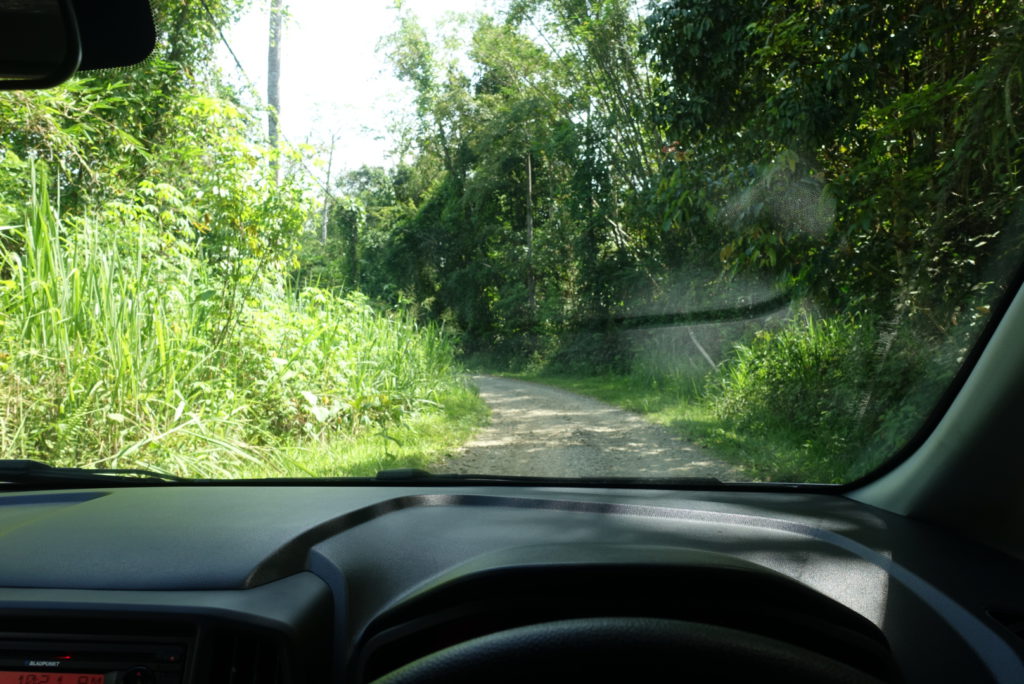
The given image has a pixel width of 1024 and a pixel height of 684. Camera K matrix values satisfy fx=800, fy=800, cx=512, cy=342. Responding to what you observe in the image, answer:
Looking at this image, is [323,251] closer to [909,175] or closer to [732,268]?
[732,268]

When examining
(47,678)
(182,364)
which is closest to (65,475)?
(47,678)

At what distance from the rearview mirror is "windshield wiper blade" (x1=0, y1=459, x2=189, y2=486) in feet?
3.95

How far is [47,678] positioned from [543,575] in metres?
1.00

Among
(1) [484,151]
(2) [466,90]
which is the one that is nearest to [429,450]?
(1) [484,151]

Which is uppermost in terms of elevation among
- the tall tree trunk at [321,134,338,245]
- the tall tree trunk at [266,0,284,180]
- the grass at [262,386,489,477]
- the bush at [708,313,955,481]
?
the tall tree trunk at [266,0,284,180]

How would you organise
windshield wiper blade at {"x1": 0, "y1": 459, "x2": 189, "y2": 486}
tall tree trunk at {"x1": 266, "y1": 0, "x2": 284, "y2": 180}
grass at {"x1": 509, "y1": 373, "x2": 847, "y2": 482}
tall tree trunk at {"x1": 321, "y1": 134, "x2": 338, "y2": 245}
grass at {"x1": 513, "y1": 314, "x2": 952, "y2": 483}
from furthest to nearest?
1. tall tree trunk at {"x1": 321, "y1": 134, "x2": 338, "y2": 245}
2. tall tree trunk at {"x1": 266, "y1": 0, "x2": 284, "y2": 180}
3. grass at {"x1": 509, "y1": 373, "x2": 847, "y2": 482}
4. grass at {"x1": 513, "y1": 314, "x2": 952, "y2": 483}
5. windshield wiper blade at {"x1": 0, "y1": 459, "x2": 189, "y2": 486}

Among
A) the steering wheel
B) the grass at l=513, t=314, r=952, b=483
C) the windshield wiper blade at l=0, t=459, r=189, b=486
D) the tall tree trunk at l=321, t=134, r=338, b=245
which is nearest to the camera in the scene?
the steering wheel

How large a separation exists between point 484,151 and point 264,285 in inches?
50.6

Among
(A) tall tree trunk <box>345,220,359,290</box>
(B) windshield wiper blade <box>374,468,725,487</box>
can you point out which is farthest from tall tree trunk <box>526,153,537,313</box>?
(B) windshield wiper blade <box>374,468,725,487</box>

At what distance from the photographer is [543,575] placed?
1.56m

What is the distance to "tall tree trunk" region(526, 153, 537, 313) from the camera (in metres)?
3.53

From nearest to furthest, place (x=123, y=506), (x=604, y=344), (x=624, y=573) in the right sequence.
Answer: (x=624, y=573)
(x=123, y=506)
(x=604, y=344)

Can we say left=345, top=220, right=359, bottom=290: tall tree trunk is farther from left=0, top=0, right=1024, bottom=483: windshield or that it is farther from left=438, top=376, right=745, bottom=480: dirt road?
left=438, top=376, right=745, bottom=480: dirt road

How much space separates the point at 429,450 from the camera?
3.64 metres
